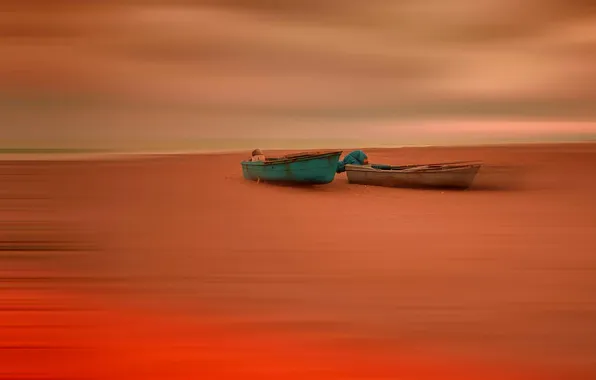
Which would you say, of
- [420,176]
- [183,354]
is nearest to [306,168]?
[420,176]

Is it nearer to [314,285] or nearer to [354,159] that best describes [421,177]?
[354,159]

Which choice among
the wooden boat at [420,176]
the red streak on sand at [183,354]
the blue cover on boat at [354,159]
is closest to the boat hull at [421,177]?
the wooden boat at [420,176]

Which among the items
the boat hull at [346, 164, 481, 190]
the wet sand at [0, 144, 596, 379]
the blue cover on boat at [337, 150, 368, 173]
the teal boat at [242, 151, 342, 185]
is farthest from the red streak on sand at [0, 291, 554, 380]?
the blue cover on boat at [337, 150, 368, 173]

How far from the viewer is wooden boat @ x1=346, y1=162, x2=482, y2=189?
12.1 meters

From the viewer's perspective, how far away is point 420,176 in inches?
495

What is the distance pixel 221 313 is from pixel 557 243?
188 inches

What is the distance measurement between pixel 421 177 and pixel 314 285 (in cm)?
826

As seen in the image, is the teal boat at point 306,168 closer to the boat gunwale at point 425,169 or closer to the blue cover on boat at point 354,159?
the boat gunwale at point 425,169

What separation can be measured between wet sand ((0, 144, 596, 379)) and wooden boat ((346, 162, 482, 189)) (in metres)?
1.91

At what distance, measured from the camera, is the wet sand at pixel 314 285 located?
323 cm

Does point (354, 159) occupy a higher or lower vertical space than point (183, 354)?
higher

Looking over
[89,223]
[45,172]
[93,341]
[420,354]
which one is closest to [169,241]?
[89,223]

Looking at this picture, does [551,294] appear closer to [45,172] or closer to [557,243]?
[557,243]

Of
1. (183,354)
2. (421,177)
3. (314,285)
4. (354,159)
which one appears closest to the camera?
(183,354)
